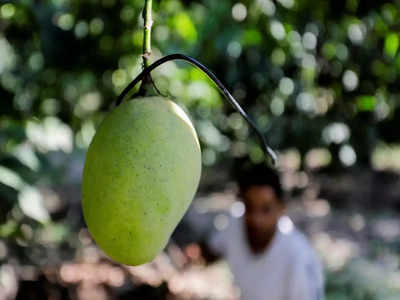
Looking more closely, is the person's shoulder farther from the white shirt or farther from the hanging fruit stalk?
the hanging fruit stalk

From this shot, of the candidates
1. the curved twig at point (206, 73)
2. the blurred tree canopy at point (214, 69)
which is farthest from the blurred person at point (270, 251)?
the curved twig at point (206, 73)

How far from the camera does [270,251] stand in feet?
7.19

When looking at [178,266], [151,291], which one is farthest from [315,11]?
[178,266]

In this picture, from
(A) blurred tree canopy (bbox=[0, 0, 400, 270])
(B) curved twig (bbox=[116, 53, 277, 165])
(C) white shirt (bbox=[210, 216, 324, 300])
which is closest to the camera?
(B) curved twig (bbox=[116, 53, 277, 165])

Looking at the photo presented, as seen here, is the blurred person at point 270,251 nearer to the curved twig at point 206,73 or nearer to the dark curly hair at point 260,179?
the dark curly hair at point 260,179

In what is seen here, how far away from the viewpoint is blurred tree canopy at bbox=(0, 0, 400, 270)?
5.34ft

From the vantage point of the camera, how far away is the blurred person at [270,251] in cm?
211

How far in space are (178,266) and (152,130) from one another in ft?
12.4

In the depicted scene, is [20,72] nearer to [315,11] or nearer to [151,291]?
[315,11]

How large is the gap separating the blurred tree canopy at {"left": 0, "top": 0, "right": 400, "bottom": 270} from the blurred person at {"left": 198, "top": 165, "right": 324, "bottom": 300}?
19cm

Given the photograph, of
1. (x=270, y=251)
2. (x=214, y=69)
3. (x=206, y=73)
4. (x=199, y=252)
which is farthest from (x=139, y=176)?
(x=199, y=252)

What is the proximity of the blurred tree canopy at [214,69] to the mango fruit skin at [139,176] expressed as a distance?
0.73m

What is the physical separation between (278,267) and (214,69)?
2.78 feet

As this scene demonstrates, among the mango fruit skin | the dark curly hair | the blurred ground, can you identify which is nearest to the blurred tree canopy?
the dark curly hair
